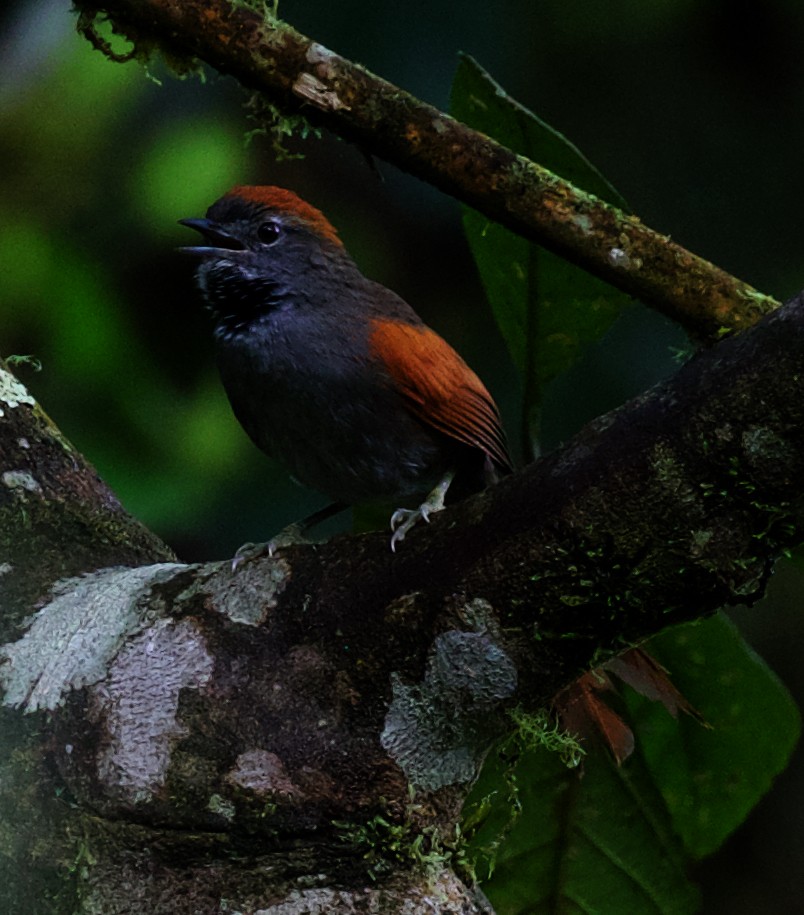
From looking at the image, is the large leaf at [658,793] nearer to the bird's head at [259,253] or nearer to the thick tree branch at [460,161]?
the thick tree branch at [460,161]

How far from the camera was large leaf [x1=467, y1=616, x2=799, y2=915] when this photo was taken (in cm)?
247

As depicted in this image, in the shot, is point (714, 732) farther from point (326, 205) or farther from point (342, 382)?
point (326, 205)

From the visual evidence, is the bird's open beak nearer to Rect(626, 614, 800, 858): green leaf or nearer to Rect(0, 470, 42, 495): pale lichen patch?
Rect(0, 470, 42, 495): pale lichen patch

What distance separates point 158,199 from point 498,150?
1882 millimetres

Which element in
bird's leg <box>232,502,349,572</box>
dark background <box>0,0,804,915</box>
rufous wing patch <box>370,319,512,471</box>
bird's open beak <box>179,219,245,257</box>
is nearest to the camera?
rufous wing patch <box>370,319,512,471</box>

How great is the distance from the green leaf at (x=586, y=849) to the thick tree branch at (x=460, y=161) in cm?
92

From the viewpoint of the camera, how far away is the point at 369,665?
5.82 feet

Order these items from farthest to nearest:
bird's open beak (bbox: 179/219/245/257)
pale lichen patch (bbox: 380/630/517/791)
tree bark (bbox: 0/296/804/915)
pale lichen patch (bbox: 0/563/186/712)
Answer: bird's open beak (bbox: 179/219/245/257), pale lichen patch (bbox: 0/563/186/712), pale lichen patch (bbox: 380/630/517/791), tree bark (bbox: 0/296/804/915)

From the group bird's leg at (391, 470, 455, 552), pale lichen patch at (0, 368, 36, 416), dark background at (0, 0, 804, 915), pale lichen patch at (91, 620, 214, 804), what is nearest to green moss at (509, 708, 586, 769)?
bird's leg at (391, 470, 455, 552)

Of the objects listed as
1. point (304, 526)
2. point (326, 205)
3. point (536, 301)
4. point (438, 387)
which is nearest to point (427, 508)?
point (438, 387)

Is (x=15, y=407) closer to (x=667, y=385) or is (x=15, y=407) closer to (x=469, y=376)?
(x=469, y=376)

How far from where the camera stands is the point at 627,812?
252 cm

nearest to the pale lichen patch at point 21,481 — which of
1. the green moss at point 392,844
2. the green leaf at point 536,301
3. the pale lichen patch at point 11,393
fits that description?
the pale lichen patch at point 11,393

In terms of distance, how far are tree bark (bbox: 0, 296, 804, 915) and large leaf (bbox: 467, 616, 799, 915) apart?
27.0 inches
